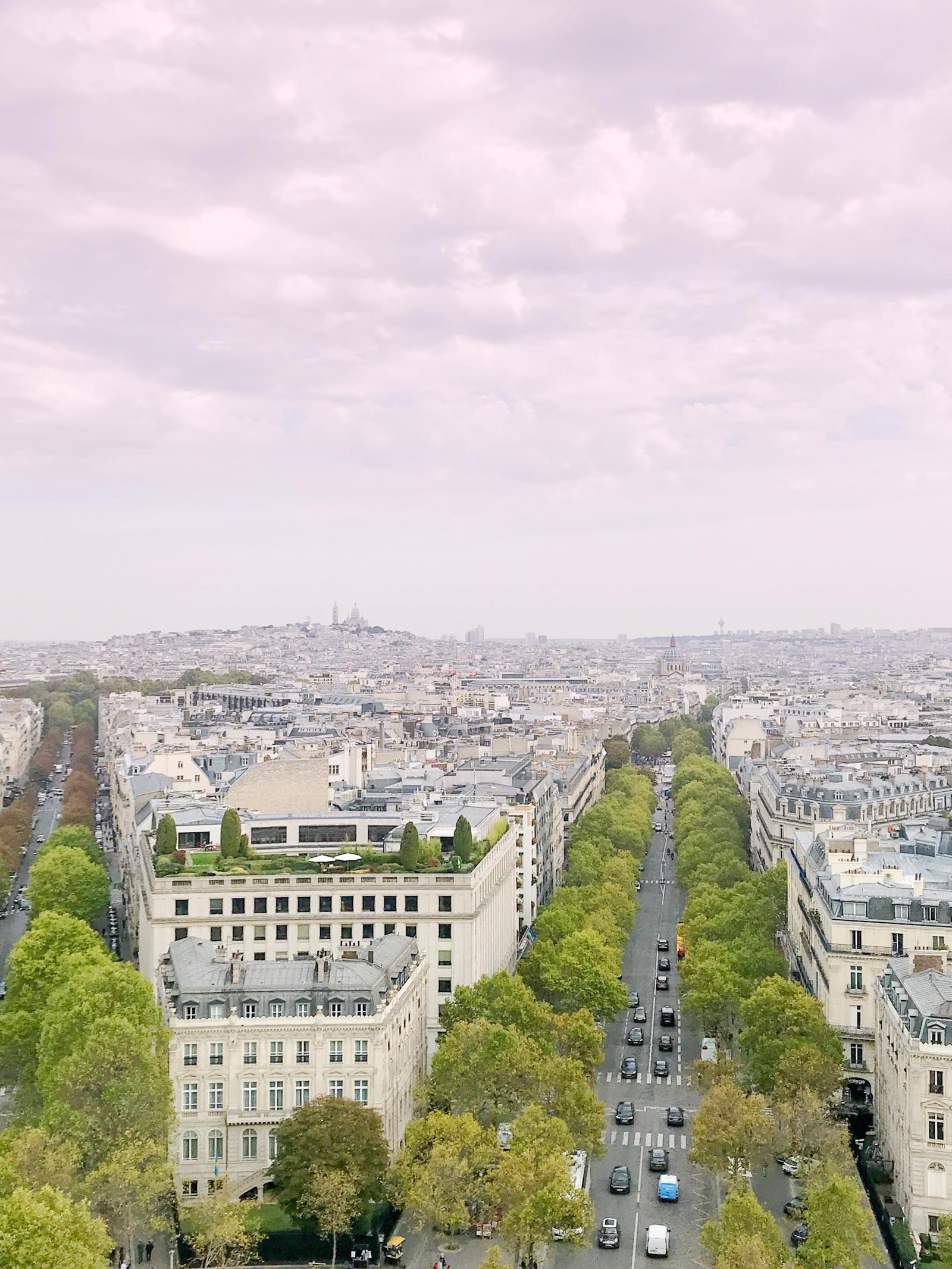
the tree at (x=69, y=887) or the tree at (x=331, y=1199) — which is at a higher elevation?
the tree at (x=69, y=887)

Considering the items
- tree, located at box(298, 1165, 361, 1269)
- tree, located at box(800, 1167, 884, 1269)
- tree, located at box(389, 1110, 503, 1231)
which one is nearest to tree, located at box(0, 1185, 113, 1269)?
tree, located at box(298, 1165, 361, 1269)

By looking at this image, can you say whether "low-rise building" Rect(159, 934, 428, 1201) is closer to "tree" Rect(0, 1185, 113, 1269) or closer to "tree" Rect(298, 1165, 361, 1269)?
"tree" Rect(298, 1165, 361, 1269)

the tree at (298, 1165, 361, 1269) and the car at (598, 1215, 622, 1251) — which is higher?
the tree at (298, 1165, 361, 1269)

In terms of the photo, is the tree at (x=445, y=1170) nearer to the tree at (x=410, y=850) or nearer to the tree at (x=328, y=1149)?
the tree at (x=328, y=1149)

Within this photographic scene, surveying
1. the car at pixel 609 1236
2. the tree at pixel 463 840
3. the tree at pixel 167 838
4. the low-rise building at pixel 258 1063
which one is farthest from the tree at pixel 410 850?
the car at pixel 609 1236

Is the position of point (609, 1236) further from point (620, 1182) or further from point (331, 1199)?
point (331, 1199)
